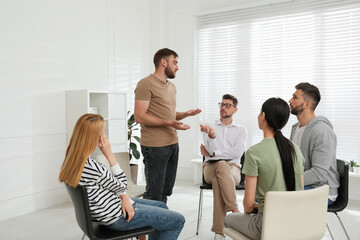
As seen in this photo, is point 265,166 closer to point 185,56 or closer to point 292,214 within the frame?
point 292,214

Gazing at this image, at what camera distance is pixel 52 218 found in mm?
3725

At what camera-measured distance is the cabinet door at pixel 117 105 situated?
4.57 meters

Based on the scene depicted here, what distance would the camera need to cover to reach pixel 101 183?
1903 mm

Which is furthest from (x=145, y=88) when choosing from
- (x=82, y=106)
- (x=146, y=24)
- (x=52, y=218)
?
(x=146, y=24)

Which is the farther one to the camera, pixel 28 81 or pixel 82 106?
pixel 82 106

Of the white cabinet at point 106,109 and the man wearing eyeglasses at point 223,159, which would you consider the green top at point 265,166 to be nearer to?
the man wearing eyeglasses at point 223,159

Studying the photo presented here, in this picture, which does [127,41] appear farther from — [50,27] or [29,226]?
[29,226]

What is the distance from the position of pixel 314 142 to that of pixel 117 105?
286 centimetres

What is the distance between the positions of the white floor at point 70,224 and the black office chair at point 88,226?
122 cm

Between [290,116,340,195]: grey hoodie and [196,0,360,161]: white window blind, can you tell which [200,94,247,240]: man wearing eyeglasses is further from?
[196,0,360,161]: white window blind

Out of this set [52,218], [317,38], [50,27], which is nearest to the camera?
[52,218]

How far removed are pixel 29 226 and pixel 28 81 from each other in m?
1.61

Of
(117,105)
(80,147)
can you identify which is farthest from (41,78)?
(80,147)

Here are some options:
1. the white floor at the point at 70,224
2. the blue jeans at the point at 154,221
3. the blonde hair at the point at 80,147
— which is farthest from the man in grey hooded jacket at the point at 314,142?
the blonde hair at the point at 80,147
